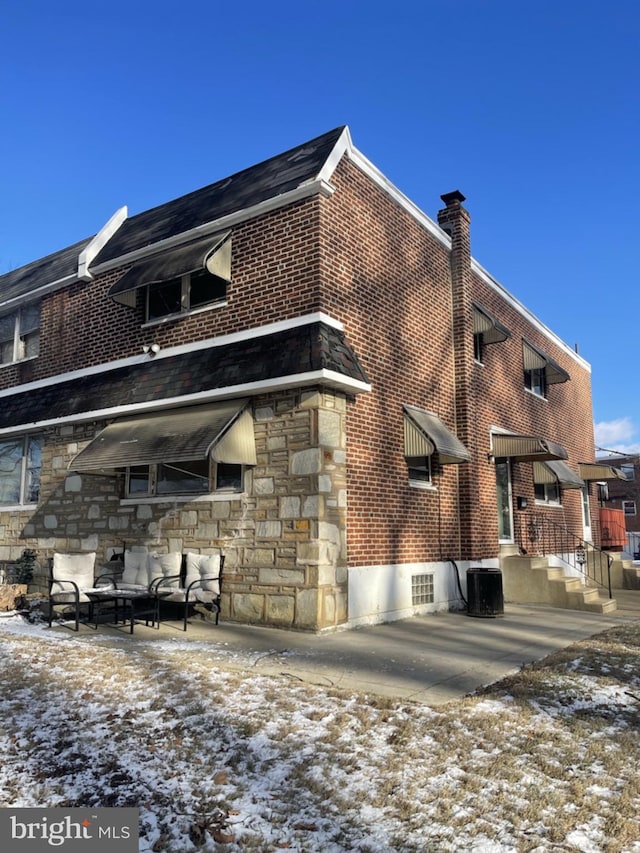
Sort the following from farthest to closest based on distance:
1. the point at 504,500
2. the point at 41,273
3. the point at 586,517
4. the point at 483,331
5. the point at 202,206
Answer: the point at 586,517
the point at 504,500
the point at 41,273
the point at 483,331
the point at 202,206

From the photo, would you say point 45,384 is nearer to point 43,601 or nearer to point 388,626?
point 43,601

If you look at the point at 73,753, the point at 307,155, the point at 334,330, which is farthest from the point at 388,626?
the point at 307,155

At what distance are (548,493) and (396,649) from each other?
11.3 m

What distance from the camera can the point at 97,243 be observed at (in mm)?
13195

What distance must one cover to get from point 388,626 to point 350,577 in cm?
106

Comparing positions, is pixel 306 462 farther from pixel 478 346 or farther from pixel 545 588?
pixel 478 346

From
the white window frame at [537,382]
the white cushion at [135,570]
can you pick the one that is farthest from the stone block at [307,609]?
→ the white window frame at [537,382]

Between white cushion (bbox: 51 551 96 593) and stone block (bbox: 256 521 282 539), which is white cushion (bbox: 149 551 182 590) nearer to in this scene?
white cushion (bbox: 51 551 96 593)

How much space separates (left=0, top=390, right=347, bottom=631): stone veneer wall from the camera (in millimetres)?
8711

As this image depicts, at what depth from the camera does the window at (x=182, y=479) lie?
9.84 m

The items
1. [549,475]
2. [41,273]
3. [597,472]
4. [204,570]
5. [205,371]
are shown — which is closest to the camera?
[204,570]

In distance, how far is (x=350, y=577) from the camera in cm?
933

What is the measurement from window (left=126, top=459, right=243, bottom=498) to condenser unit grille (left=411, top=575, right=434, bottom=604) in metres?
3.55

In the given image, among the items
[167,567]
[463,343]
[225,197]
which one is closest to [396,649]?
[167,567]
